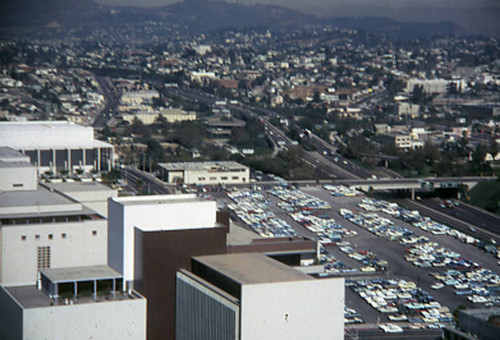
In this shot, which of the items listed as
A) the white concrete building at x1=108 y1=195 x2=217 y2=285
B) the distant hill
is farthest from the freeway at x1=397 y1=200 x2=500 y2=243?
the distant hill

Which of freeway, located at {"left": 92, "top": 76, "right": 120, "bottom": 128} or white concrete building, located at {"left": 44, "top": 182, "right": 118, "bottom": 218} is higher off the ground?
white concrete building, located at {"left": 44, "top": 182, "right": 118, "bottom": 218}

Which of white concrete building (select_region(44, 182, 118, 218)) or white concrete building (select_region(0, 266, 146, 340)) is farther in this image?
white concrete building (select_region(44, 182, 118, 218))

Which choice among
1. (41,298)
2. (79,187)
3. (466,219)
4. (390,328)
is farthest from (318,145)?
(41,298)

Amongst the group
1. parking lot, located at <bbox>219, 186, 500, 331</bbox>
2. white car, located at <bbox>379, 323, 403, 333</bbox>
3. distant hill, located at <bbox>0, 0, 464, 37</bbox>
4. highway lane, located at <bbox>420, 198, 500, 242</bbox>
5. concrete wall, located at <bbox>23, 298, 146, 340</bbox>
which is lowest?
Answer: highway lane, located at <bbox>420, 198, 500, 242</bbox>

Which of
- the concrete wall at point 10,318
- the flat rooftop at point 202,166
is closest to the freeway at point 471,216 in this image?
the flat rooftop at point 202,166

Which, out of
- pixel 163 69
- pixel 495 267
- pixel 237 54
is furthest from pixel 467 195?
pixel 237 54

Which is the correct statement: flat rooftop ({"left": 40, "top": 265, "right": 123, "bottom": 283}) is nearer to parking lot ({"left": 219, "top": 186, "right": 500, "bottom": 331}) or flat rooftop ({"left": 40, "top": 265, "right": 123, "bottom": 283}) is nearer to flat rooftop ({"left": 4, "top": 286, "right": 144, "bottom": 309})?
flat rooftop ({"left": 4, "top": 286, "right": 144, "bottom": 309})

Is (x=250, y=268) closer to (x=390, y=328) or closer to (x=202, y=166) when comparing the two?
(x=390, y=328)

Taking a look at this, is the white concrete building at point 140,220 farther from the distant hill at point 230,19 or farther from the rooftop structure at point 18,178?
the distant hill at point 230,19
